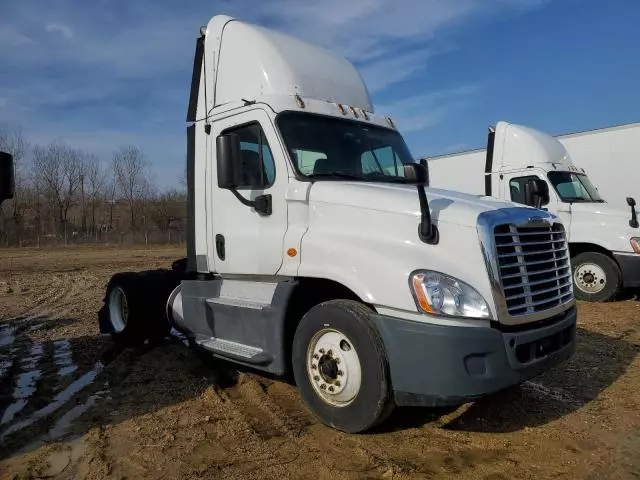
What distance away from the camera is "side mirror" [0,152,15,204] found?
3859mm

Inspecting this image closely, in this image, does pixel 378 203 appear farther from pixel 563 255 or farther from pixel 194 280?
pixel 194 280

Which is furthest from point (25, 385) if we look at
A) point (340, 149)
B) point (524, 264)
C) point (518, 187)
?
point (518, 187)

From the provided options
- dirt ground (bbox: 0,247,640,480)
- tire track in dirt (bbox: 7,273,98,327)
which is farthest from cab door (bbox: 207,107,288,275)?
tire track in dirt (bbox: 7,273,98,327)

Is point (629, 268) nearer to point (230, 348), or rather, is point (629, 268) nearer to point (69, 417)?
point (230, 348)

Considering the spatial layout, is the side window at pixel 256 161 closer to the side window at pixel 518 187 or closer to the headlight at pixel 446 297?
the headlight at pixel 446 297

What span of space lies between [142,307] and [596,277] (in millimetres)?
8113

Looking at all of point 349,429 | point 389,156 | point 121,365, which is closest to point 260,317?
point 349,429

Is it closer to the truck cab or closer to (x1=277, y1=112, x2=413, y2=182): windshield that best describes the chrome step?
(x1=277, y1=112, x2=413, y2=182): windshield

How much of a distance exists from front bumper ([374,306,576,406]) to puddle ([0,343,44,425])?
332 cm

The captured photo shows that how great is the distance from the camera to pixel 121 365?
6383mm

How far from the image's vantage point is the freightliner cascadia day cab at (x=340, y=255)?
147 inches

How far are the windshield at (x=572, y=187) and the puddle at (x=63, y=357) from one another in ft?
29.4

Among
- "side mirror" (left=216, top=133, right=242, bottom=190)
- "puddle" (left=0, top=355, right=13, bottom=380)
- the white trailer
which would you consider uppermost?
the white trailer

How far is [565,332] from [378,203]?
1.81 m
